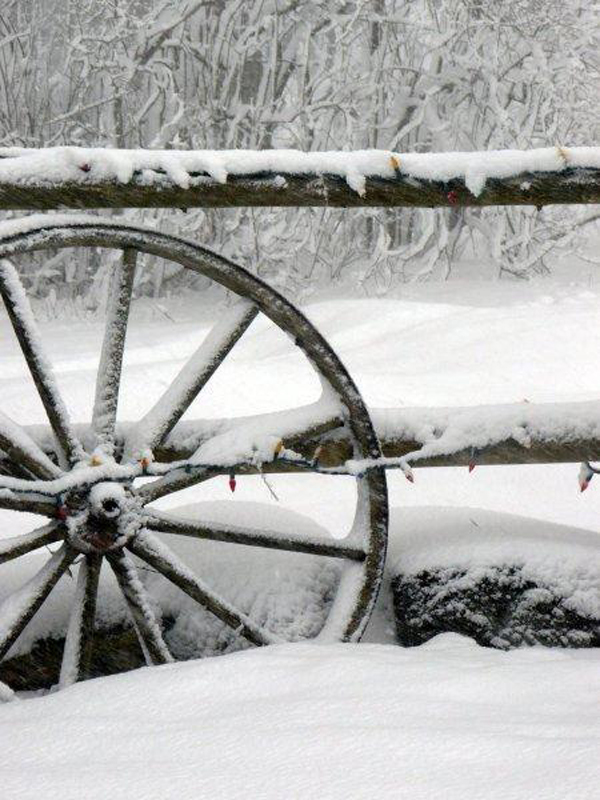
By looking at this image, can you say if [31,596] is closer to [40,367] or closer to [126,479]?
[126,479]

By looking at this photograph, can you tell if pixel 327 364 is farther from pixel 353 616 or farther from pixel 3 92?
pixel 3 92

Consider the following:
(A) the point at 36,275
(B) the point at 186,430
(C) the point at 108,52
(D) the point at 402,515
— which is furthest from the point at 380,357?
(C) the point at 108,52

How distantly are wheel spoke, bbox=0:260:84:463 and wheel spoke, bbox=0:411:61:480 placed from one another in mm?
58

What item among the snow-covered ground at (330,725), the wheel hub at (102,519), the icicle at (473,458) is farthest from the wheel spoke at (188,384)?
the snow-covered ground at (330,725)

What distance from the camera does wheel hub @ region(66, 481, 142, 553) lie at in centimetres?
271

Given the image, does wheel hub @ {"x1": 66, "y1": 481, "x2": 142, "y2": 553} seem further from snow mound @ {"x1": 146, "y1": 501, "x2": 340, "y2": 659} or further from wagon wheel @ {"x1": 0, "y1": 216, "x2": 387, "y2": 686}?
snow mound @ {"x1": 146, "y1": 501, "x2": 340, "y2": 659}

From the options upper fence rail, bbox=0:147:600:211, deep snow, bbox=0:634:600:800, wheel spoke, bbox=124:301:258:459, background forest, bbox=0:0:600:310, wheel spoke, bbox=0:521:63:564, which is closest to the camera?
deep snow, bbox=0:634:600:800

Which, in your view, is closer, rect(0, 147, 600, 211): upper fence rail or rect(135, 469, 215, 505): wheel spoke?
rect(0, 147, 600, 211): upper fence rail

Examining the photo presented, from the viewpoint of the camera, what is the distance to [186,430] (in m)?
2.97

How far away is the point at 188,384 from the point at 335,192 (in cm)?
63

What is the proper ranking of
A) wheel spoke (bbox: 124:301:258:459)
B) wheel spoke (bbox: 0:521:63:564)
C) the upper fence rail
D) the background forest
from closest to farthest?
the upper fence rail, wheel spoke (bbox: 0:521:63:564), wheel spoke (bbox: 124:301:258:459), the background forest

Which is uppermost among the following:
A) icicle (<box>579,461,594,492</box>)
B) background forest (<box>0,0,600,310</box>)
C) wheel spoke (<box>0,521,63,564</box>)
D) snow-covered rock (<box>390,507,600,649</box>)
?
background forest (<box>0,0,600,310</box>)

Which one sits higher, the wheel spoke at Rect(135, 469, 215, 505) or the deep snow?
the wheel spoke at Rect(135, 469, 215, 505)

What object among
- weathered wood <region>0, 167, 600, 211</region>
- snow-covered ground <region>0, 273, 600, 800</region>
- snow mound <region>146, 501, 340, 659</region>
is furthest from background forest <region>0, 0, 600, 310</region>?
weathered wood <region>0, 167, 600, 211</region>
